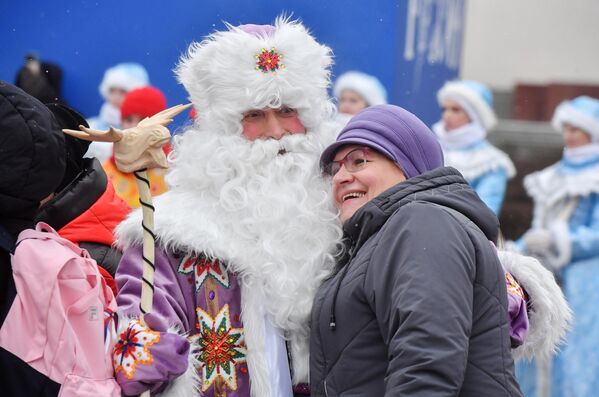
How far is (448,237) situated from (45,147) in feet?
3.83

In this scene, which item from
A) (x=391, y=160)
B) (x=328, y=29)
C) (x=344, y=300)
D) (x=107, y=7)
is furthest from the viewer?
(x=107, y=7)

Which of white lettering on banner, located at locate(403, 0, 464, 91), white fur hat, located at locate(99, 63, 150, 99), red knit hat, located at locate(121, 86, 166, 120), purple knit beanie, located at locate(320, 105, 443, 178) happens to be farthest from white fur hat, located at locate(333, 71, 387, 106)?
purple knit beanie, located at locate(320, 105, 443, 178)

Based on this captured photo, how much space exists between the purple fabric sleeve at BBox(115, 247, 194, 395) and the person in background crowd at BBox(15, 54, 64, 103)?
12.5ft

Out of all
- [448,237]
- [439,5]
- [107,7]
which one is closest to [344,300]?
[448,237]

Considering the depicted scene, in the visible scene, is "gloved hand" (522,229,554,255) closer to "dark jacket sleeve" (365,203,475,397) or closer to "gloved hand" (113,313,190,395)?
"dark jacket sleeve" (365,203,475,397)

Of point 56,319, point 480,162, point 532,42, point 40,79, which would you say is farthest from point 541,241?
point 532,42

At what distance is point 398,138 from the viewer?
344cm

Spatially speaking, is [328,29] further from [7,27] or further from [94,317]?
[94,317]

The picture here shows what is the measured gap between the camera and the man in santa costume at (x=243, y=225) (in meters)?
3.44

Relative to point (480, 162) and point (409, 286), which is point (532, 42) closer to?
point (480, 162)

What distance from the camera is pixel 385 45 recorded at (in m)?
7.55

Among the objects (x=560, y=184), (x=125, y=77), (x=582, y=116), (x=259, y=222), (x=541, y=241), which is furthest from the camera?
(x=125, y=77)

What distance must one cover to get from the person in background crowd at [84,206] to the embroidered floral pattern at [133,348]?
26.2 inches

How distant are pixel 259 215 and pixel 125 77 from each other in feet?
15.5
